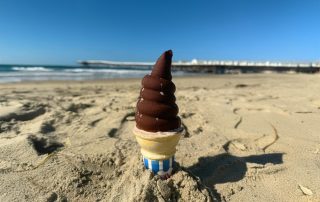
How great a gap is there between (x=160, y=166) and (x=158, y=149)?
0.51 feet

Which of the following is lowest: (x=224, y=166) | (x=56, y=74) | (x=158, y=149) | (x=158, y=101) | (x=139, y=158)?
(x=56, y=74)

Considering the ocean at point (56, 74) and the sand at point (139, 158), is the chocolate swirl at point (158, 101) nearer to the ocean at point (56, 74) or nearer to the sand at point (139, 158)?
the sand at point (139, 158)

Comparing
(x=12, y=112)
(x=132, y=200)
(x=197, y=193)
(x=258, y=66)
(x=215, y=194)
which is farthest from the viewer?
(x=258, y=66)

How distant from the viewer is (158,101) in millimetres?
2201

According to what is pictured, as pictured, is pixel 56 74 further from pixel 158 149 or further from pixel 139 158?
pixel 158 149

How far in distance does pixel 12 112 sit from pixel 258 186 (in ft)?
12.4

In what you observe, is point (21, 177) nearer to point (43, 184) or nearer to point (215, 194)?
point (43, 184)

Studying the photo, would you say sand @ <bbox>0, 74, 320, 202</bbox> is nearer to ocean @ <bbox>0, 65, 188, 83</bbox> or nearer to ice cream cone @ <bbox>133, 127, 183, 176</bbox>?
ice cream cone @ <bbox>133, 127, 183, 176</bbox>

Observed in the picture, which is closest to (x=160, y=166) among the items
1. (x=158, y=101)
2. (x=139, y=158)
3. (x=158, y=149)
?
(x=158, y=149)

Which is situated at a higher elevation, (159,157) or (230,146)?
(159,157)

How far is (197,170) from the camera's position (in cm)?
272

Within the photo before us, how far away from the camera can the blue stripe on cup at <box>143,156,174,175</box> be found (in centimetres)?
227

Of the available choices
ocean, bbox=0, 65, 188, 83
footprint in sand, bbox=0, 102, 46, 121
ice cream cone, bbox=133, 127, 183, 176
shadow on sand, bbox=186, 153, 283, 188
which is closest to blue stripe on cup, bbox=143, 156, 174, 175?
ice cream cone, bbox=133, 127, 183, 176

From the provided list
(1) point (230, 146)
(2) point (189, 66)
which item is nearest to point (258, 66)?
(2) point (189, 66)
